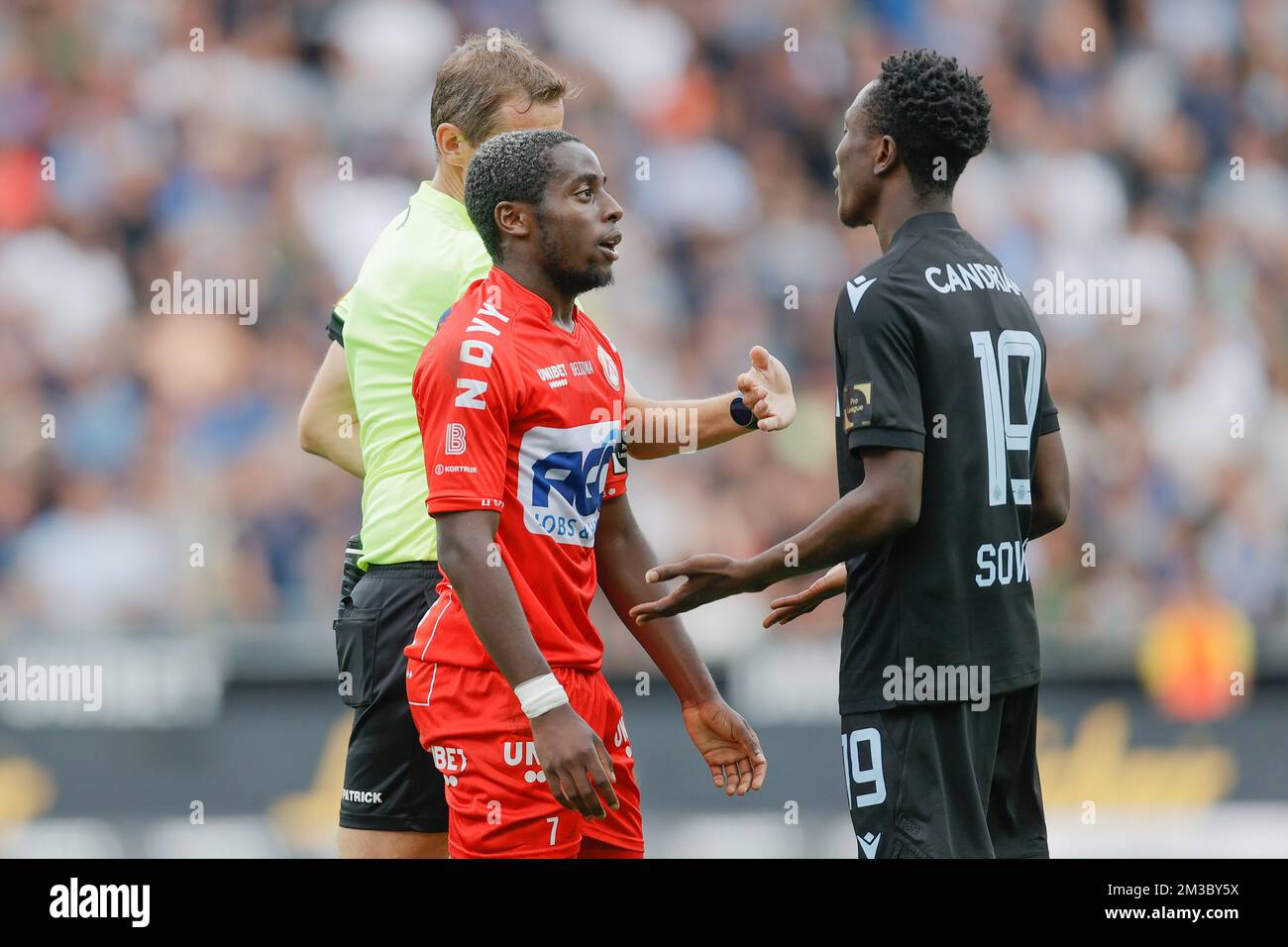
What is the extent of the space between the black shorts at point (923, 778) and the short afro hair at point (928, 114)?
121cm

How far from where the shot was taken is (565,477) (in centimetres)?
343

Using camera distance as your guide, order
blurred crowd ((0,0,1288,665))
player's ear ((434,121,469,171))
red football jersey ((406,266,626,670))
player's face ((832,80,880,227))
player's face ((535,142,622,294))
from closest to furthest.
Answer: red football jersey ((406,266,626,670)), player's face ((535,142,622,294)), player's face ((832,80,880,227)), player's ear ((434,121,469,171)), blurred crowd ((0,0,1288,665))

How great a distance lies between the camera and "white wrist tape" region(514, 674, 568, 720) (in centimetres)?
317

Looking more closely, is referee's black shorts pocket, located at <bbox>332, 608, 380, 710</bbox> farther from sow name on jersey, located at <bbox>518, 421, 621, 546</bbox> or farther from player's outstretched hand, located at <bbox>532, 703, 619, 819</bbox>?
player's outstretched hand, located at <bbox>532, 703, 619, 819</bbox>

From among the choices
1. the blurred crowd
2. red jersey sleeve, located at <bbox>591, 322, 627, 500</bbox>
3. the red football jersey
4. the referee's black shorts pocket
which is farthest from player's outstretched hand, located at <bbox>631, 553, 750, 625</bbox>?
the blurred crowd

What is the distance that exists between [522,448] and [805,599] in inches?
32.9

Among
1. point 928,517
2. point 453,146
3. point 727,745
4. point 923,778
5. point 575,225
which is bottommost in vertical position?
point 923,778

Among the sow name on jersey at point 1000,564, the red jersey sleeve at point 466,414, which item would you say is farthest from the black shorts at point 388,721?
the sow name on jersey at point 1000,564

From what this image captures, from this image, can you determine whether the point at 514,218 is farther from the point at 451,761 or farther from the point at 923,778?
the point at 923,778

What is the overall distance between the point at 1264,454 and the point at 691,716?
615cm

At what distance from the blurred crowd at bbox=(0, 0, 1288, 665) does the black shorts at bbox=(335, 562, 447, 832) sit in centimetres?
333

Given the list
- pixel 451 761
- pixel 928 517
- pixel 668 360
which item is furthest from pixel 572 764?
pixel 668 360

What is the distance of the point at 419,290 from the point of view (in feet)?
12.6
